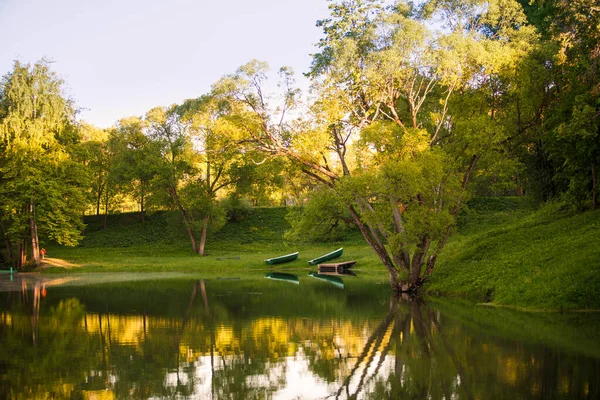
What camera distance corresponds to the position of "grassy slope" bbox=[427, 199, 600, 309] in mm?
17125

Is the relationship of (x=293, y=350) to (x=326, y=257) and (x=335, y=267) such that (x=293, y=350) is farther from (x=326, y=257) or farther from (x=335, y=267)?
(x=326, y=257)

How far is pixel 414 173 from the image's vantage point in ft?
66.4

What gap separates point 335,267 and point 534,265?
17.8 metres

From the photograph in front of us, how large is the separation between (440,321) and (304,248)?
3152cm

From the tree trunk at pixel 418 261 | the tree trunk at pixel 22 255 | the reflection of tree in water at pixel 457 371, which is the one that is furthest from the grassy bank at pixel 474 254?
the reflection of tree in water at pixel 457 371

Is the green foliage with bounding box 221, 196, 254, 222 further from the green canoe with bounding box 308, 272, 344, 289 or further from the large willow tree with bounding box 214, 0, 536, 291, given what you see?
the large willow tree with bounding box 214, 0, 536, 291

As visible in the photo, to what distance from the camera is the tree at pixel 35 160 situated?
40344 millimetres

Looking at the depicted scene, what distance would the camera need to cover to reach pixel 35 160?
41531 mm

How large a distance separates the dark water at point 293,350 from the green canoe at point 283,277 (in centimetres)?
916

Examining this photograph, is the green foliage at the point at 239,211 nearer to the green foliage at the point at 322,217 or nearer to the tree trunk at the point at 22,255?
the tree trunk at the point at 22,255

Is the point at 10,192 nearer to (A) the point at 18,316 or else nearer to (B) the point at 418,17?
(A) the point at 18,316

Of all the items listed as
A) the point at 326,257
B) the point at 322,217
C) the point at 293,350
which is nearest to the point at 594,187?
the point at 322,217

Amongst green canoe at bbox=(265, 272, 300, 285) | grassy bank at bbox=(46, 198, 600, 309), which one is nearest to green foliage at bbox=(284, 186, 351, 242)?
grassy bank at bbox=(46, 198, 600, 309)

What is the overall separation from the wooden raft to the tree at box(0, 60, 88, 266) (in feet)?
57.3
